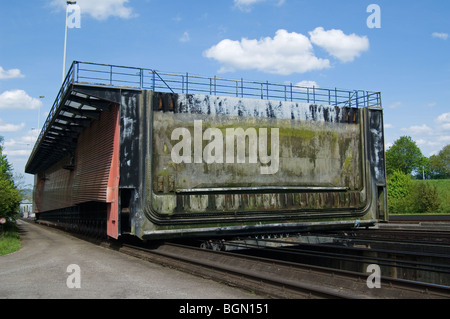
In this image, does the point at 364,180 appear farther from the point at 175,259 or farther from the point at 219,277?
the point at 219,277

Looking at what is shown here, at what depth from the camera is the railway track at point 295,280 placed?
7641 millimetres

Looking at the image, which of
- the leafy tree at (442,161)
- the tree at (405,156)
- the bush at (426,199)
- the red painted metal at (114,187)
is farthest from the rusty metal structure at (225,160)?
the leafy tree at (442,161)

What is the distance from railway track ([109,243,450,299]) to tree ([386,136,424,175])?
110502 millimetres

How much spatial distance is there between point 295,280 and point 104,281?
4.38 metres

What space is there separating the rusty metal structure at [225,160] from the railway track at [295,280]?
3.12 meters

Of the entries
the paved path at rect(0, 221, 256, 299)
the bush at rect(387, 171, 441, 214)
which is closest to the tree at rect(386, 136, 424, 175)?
the bush at rect(387, 171, 441, 214)

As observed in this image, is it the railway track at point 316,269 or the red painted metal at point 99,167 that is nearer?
the railway track at point 316,269

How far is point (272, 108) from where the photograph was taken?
57.3 feet

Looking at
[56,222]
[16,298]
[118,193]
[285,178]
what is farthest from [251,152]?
[56,222]

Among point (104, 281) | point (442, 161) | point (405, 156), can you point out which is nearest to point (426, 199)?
point (104, 281)

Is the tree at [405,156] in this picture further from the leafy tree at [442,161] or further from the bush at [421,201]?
the bush at [421,201]

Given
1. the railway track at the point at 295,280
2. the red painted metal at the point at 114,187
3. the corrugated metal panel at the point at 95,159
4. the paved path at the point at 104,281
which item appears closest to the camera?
the railway track at the point at 295,280

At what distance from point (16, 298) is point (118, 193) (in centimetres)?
720

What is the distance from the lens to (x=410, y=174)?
7088 centimetres
